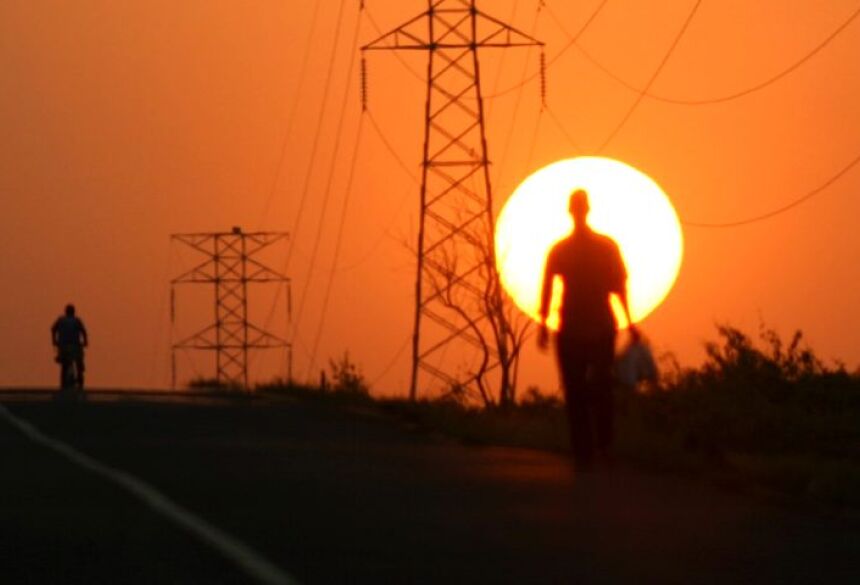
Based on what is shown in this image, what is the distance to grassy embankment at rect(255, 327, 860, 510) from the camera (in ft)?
54.4

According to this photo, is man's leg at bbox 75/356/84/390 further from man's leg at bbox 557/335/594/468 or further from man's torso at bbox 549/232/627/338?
man's leg at bbox 557/335/594/468

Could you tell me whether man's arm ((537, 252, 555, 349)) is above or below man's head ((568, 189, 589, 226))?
below

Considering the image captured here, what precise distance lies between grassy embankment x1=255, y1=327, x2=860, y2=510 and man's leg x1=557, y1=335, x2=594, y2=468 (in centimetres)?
41

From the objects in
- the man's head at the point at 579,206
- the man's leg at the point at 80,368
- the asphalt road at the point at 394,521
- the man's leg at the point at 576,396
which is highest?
the man's leg at the point at 80,368

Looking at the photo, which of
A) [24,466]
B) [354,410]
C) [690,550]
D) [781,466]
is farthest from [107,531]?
[354,410]

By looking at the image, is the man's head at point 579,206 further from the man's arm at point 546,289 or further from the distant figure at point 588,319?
the man's arm at point 546,289

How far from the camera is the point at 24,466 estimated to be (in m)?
17.1

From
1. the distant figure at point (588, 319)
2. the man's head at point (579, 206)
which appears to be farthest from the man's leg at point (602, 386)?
the man's head at point (579, 206)

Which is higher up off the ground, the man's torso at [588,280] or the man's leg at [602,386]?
the man's torso at [588,280]

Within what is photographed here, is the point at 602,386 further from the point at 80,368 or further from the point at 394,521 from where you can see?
the point at 80,368

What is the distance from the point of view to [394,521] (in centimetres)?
1314

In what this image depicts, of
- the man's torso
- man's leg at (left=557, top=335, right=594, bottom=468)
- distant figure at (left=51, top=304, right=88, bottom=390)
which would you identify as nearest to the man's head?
the man's torso

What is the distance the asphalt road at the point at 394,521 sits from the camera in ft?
36.4

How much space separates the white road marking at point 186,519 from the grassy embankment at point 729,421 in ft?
13.3
